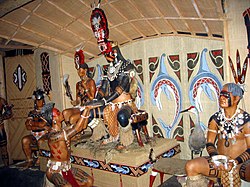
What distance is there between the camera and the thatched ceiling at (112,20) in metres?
4.00

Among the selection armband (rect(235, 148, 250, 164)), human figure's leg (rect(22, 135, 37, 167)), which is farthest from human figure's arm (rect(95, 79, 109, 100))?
armband (rect(235, 148, 250, 164))

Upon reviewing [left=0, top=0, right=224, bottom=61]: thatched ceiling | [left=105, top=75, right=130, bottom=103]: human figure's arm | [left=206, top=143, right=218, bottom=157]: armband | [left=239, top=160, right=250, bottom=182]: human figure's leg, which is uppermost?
[left=0, top=0, right=224, bottom=61]: thatched ceiling

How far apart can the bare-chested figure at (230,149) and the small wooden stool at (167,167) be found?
44 centimetres

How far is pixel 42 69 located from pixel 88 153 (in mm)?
2804

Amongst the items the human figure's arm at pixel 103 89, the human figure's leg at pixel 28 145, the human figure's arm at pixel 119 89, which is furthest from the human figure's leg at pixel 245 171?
the human figure's leg at pixel 28 145

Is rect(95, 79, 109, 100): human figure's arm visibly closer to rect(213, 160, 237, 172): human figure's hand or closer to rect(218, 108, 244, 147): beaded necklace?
rect(218, 108, 244, 147): beaded necklace

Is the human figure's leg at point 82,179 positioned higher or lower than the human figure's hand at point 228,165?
lower

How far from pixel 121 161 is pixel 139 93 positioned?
6.34 ft

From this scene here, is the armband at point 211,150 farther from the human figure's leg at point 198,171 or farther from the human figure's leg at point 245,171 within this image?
the human figure's leg at point 245,171

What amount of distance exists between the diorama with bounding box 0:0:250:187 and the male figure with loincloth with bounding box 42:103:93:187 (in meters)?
0.01

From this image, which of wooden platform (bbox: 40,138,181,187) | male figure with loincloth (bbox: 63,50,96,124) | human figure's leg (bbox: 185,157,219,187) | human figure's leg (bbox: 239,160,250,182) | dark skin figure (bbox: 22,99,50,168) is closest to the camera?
human figure's leg (bbox: 239,160,250,182)

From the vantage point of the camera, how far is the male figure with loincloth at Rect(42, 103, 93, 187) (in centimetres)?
371

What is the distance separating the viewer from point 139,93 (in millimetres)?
5816

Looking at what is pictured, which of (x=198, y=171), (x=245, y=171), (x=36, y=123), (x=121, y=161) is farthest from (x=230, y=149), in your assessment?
(x=36, y=123)
